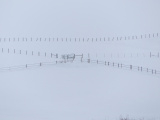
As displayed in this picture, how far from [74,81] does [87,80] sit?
0.09 m

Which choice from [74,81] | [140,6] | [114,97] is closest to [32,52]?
[74,81]

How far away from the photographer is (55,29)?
1929mm

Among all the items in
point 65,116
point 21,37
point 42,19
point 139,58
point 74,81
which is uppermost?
point 42,19

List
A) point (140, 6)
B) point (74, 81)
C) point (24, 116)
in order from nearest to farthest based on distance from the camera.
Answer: point (24, 116) → point (74, 81) → point (140, 6)

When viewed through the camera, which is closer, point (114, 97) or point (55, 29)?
point (114, 97)

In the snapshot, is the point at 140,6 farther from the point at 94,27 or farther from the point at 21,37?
the point at 21,37

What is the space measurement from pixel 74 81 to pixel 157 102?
1.90 ft

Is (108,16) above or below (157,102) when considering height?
above

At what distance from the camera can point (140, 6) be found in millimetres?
2000

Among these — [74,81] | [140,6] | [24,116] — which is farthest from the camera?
[140,6]

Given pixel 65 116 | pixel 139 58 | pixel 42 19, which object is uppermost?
pixel 42 19

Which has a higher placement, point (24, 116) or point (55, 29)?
point (55, 29)

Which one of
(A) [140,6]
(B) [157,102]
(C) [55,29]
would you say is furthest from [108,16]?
(B) [157,102]

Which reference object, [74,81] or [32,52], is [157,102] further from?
[32,52]
